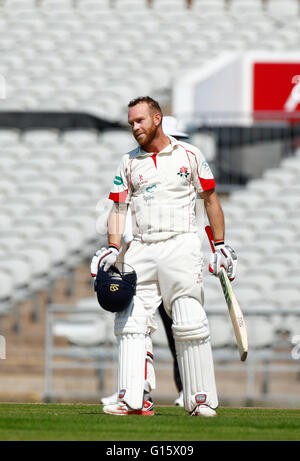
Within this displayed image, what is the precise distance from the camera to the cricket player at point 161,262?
229 inches

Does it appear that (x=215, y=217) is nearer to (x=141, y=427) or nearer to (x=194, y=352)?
(x=194, y=352)

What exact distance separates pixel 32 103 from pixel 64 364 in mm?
10204

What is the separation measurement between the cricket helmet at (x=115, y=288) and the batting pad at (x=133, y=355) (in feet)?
0.24

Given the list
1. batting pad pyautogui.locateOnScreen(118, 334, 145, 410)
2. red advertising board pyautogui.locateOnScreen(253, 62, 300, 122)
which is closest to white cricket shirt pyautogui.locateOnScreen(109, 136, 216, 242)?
batting pad pyautogui.locateOnScreen(118, 334, 145, 410)

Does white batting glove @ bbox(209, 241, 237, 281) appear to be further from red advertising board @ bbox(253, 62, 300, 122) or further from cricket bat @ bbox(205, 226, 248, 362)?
red advertising board @ bbox(253, 62, 300, 122)

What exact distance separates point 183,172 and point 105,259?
0.67m

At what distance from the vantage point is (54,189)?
56.2 feet

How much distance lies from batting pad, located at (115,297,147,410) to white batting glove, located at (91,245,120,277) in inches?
9.8

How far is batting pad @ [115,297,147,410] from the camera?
5809mm

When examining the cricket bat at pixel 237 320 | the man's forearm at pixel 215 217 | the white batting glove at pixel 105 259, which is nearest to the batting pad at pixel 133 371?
the white batting glove at pixel 105 259

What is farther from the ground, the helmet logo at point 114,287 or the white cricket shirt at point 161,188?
the white cricket shirt at point 161,188

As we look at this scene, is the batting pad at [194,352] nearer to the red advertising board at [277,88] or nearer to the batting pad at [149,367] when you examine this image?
the batting pad at [149,367]

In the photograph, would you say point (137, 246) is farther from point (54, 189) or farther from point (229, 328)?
point (54, 189)

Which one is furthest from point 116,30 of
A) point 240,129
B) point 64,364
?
point 64,364
